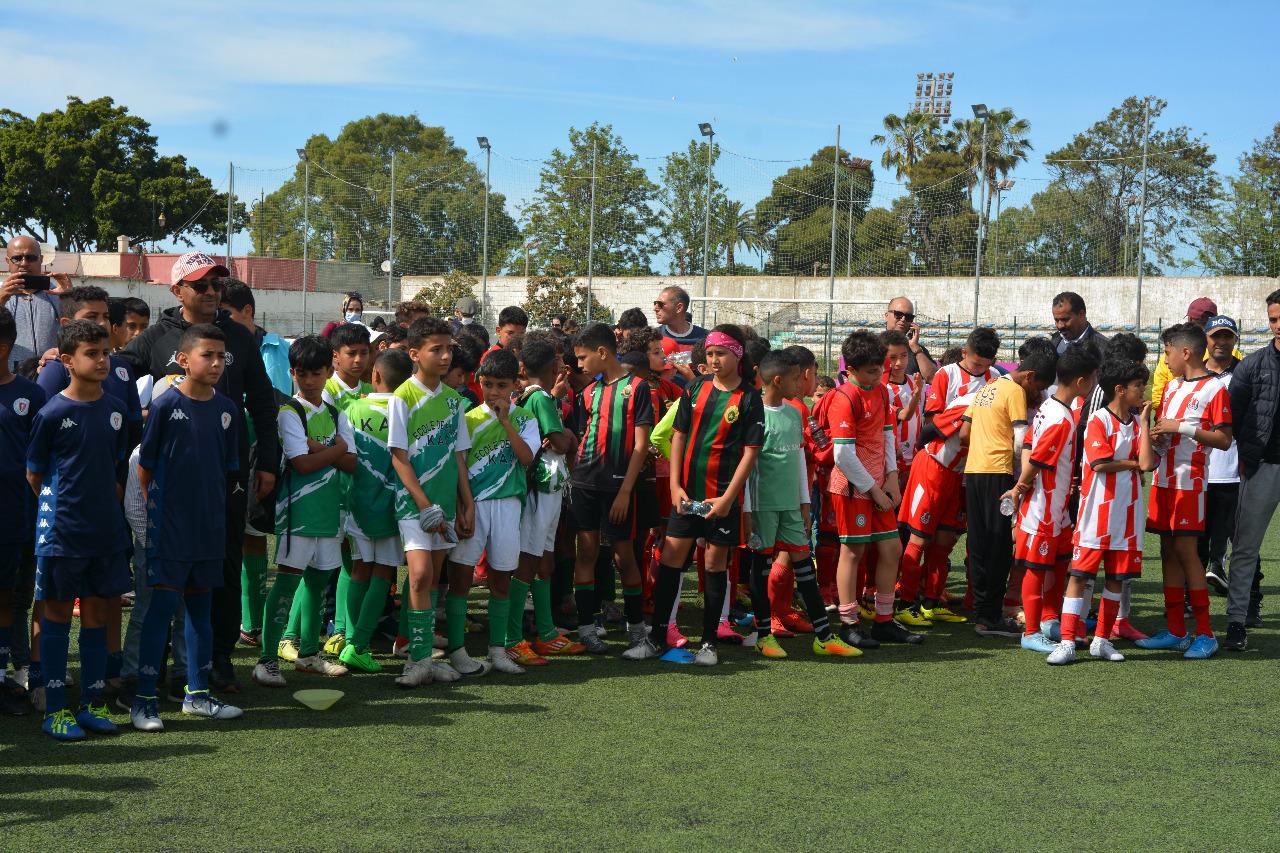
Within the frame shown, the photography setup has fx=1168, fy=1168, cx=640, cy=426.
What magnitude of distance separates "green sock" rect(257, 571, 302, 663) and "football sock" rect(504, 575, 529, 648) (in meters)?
1.15

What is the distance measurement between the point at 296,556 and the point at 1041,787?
354 cm

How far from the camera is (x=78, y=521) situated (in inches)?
188

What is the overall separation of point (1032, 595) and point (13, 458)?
5.38 m

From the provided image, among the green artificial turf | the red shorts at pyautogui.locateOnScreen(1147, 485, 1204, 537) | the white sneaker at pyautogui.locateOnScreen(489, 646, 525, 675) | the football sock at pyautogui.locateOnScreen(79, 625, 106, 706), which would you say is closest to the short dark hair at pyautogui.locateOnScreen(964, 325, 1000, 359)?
the red shorts at pyautogui.locateOnScreen(1147, 485, 1204, 537)

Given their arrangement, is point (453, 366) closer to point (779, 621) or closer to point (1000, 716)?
point (779, 621)

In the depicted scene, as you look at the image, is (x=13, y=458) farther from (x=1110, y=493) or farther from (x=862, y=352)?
(x=1110, y=493)

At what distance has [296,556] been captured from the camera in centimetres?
574

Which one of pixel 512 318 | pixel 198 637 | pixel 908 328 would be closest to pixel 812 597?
pixel 908 328

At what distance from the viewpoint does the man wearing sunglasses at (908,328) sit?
8.46m

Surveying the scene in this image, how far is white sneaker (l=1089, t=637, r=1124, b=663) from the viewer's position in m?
6.58

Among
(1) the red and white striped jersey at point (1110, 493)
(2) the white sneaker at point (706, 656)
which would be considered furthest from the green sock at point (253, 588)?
(1) the red and white striped jersey at point (1110, 493)

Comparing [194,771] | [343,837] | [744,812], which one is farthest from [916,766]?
[194,771]

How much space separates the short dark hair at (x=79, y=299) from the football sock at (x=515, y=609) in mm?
2739

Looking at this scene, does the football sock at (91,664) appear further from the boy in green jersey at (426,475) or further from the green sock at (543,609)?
the green sock at (543,609)
